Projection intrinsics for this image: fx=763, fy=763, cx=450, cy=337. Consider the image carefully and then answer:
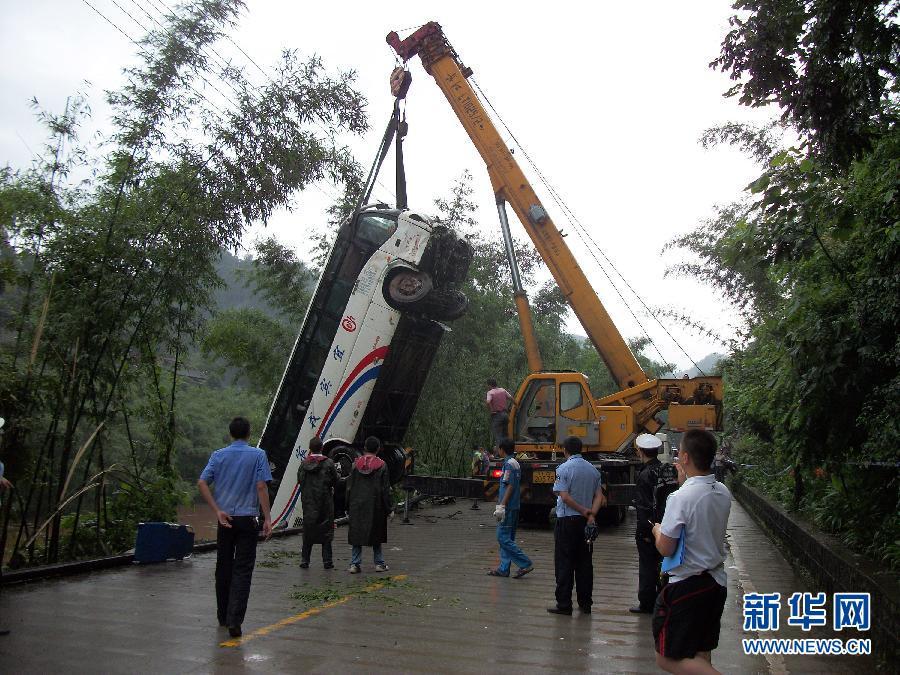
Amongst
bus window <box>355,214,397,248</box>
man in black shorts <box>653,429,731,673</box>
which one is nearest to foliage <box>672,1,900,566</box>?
man in black shorts <box>653,429,731,673</box>

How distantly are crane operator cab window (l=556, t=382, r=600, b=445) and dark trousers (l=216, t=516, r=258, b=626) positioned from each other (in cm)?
800

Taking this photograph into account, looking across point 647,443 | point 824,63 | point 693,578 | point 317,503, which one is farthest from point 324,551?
→ point 824,63


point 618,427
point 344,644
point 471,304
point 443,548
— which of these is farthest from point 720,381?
point 344,644

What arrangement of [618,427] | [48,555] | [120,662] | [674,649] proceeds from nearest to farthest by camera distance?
[674,649], [120,662], [48,555], [618,427]

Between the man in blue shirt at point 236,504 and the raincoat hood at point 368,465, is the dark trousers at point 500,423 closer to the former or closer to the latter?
the raincoat hood at point 368,465

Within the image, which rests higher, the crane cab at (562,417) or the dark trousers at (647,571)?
the crane cab at (562,417)

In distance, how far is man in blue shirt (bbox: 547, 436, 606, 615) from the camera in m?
6.77

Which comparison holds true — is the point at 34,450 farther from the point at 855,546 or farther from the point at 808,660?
the point at 855,546

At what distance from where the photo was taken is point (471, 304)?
63.1 feet

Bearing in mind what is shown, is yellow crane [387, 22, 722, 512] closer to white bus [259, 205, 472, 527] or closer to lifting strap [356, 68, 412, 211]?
lifting strap [356, 68, 412, 211]

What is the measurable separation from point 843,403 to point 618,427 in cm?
594

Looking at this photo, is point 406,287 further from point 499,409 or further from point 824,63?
point 824,63

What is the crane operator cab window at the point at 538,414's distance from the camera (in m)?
13.4

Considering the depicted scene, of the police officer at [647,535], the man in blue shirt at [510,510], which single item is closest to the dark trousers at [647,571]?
the police officer at [647,535]
